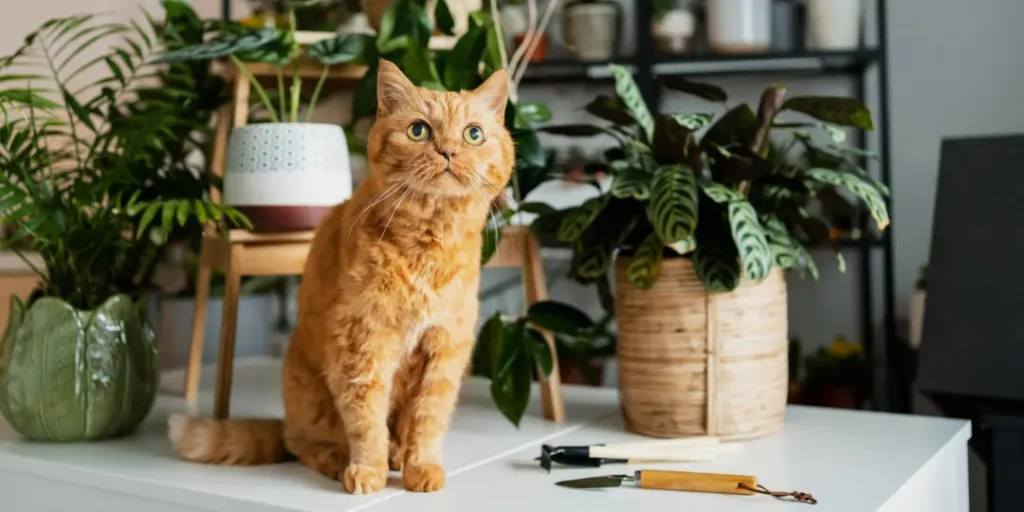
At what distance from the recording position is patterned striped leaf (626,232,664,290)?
3.57ft

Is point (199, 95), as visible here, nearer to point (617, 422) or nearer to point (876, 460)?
point (617, 422)

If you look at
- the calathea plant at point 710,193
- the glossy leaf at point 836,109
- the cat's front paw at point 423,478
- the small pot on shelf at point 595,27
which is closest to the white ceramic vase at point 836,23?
the small pot on shelf at point 595,27

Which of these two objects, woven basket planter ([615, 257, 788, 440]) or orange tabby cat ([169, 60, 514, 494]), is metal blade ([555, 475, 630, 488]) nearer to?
orange tabby cat ([169, 60, 514, 494])

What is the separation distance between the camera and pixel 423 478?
876mm

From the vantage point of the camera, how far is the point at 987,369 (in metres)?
1.18

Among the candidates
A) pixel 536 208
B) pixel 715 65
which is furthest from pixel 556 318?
pixel 715 65

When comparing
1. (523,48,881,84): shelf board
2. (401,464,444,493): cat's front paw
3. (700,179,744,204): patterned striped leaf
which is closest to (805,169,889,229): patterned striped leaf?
(700,179,744,204): patterned striped leaf

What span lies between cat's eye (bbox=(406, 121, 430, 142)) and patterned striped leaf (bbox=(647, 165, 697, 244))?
12.6 inches

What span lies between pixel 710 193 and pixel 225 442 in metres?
0.64

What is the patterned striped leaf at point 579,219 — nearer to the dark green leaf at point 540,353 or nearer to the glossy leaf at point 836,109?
the dark green leaf at point 540,353

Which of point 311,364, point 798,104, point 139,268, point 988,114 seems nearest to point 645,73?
point 988,114

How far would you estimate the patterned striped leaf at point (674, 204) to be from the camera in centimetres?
100

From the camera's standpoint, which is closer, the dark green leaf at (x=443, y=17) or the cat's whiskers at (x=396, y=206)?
the cat's whiskers at (x=396, y=206)

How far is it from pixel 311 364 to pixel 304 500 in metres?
0.18
